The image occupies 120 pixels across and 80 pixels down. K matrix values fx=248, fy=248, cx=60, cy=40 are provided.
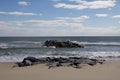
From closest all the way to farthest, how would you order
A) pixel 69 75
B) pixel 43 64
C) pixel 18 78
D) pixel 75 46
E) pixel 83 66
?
1. pixel 18 78
2. pixel 69 75
3. pixel 83 66
4. pixel 43 64
5. pixel 75 46

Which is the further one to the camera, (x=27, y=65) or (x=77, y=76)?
(x=27, y=65)

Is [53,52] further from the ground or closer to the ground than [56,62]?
closer to the ground

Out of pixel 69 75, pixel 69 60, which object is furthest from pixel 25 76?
pixel 69 60

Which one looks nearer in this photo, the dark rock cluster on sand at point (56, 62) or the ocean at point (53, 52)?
the dark rock cluster on sand at point (56, 62)

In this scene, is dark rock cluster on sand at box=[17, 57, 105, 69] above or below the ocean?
above

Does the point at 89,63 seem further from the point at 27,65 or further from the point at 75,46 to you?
the point at 75,46

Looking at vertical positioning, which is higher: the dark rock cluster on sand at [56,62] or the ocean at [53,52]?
the dark rock cluster on sand at [56,62]

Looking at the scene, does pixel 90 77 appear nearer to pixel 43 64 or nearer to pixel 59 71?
pixel 59 71

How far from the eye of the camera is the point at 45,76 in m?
12.9

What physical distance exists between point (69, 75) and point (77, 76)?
1.71ft

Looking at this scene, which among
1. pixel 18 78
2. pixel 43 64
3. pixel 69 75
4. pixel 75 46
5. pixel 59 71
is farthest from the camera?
pixel 75 46

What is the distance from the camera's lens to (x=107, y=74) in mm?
13445

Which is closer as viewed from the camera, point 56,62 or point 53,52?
point 56,62

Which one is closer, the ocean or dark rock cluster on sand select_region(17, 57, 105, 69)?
dark rock cluster on sand select_region(17, 57, 105, 69)
